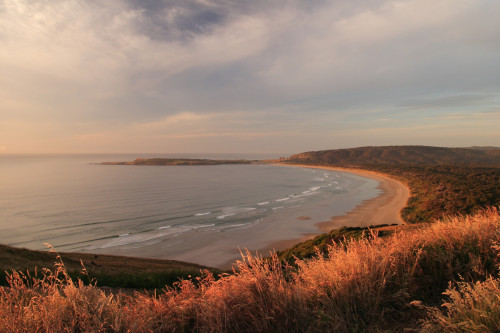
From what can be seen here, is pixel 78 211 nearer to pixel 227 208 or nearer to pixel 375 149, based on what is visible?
pixel 227 208

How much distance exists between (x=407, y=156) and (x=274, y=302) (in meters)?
176

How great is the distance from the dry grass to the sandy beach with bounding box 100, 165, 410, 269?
8.29 metres

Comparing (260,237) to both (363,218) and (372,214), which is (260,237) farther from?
(372,214)

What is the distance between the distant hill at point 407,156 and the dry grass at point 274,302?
145m

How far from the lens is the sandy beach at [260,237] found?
18.7 meters

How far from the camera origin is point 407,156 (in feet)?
490

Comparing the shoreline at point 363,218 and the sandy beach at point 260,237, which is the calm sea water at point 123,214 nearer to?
the sandy beach at point 260,237

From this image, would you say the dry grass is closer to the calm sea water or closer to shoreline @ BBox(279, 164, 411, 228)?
the calm sea water

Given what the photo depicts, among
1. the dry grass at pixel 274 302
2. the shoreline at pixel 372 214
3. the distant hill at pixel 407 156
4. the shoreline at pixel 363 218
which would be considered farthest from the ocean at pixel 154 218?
the distant hill at pixel 407 156

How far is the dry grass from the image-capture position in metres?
3.15

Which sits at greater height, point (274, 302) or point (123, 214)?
point (274, 302)

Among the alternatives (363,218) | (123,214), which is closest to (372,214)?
(363,218)

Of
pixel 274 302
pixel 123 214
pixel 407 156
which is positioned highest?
pixel 407 156

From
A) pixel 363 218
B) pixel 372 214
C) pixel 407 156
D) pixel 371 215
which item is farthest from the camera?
pixel 407 156
